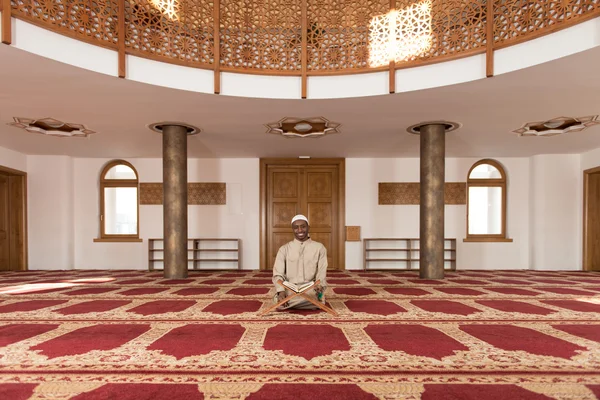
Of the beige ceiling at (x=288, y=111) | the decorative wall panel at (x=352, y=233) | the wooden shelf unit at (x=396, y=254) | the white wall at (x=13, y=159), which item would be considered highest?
the beige ceiling at (x=288, y=111)

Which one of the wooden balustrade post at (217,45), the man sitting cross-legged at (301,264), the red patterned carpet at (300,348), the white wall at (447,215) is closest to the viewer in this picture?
the red patterned carpet at (300,348)

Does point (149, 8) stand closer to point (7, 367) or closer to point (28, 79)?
point (28, 79)

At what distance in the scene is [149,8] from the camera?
412cm

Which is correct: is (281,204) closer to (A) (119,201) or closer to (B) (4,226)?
(A) (119,201)

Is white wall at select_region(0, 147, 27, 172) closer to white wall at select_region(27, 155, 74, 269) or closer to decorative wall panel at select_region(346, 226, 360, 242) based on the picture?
white wall at select_region(27, 155, 74, 269)

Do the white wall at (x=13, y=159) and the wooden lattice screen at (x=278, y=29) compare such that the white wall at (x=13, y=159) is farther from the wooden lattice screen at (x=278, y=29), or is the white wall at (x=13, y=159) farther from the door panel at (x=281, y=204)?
the door panel at (x=281, y=204)

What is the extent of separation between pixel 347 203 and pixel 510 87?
4257 mm

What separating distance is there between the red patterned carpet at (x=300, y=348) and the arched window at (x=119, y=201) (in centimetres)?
398

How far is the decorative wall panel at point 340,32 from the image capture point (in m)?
4.39

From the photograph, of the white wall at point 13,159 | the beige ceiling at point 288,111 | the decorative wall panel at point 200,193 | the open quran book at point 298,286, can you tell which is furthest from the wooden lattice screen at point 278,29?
the white wall at point 13,159

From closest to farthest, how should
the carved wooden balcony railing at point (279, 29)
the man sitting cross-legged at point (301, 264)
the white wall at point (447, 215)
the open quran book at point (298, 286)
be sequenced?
the open quran book at point (298, 286) < the man sitting cross-legged at point (301, 264) < the carved wooden balcony railing at point (279, 29) < the white wall at point (447, 215)

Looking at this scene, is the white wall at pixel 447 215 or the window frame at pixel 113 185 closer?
the white wall at pixel 447 215

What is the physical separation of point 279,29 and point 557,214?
7.22 m

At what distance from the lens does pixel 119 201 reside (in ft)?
26.2
